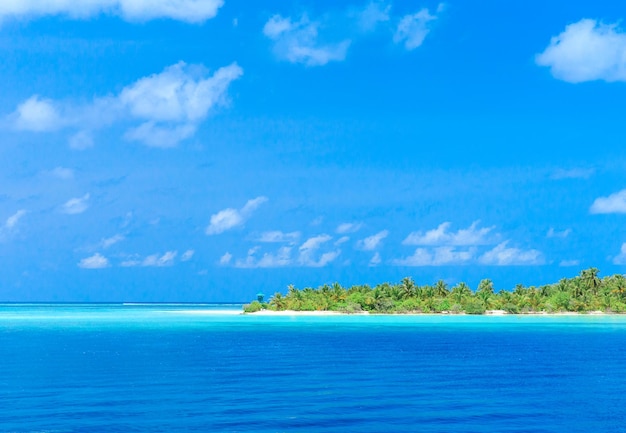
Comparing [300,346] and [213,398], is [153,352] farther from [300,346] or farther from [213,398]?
[213,398]

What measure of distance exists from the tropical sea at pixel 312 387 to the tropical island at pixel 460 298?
100 meters

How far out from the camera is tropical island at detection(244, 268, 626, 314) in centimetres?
17225

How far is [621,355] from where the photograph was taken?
62625mm

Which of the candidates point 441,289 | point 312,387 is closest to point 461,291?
point 441,289

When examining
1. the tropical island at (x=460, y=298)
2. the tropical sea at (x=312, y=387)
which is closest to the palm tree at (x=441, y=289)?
the tropical island at (x=460, y=298)

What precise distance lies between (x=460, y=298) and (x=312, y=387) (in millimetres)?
140015

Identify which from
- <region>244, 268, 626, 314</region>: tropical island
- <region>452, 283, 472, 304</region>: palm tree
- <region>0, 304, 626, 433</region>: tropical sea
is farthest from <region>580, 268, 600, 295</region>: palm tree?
<region>0, 304, 626, 433</region>: tropical sea

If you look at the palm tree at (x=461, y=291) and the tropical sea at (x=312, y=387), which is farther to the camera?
the palm tree at (x=461, y=291)

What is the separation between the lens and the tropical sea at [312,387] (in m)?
31.6

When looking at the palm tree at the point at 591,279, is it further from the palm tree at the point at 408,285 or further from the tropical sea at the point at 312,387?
the tropical sea at the point at 312,387

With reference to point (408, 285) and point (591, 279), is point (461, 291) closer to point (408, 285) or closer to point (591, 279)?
point (408, 285)

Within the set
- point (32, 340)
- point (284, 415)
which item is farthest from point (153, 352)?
point (284, 415)

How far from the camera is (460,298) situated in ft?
582

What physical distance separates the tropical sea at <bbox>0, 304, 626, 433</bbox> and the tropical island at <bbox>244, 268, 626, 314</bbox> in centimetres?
10010
